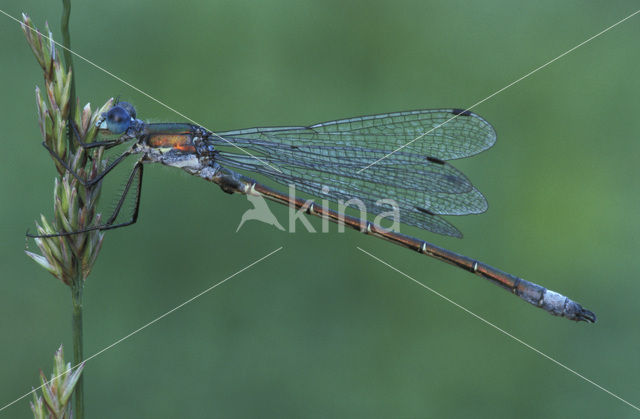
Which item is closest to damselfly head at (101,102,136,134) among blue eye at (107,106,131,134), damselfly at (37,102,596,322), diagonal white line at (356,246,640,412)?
blue eye at (107,106,131,134)

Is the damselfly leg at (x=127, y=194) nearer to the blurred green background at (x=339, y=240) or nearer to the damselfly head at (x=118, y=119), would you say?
the damselfly head at (x=118, y=119)

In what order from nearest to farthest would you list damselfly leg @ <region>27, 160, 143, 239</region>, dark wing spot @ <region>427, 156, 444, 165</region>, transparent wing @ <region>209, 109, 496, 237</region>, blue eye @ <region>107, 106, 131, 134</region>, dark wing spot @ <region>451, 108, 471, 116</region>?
damselfly leg @ <region>27, 160, 143, 239</region> → blue eye @ <region>107, 106, 131, 134</region> → dark wing spot @ <region>451, 108, 471, 116</region> → transparent wing @ <region>209, 109, 496, 237</region> → dark wing spot @ <region>427, 156, 444, 165</region>

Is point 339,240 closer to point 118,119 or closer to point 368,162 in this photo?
point 368,162

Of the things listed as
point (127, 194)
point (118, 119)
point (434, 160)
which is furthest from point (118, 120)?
point (434, 160)

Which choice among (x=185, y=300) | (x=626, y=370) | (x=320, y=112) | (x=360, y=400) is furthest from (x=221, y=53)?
(x=626, y=370)

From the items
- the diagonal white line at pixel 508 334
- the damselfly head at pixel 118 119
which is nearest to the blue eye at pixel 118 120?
the damselfly head at pixel 118 119

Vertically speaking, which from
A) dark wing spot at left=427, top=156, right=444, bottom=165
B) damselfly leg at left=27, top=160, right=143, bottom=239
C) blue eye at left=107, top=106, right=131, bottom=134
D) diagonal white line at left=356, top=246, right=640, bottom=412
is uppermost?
blue eye at left=107, top=106, right=131, bottom=134

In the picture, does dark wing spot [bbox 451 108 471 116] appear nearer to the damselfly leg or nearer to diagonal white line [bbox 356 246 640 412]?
diagonal white line [bbox 356 246 640 412]
